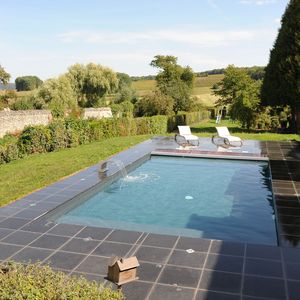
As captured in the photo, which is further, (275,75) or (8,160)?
(275,75)

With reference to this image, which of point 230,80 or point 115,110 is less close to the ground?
point 230,80

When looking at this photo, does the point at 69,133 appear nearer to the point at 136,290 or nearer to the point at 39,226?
the point at 39,226

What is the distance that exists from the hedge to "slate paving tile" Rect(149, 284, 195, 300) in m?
11.3

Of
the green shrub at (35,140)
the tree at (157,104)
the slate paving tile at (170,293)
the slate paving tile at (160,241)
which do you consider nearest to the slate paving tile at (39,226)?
the slate paving tile at (160,241)

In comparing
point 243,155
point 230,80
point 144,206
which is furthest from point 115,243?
point 230,80

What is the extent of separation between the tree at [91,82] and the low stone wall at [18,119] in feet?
63.3

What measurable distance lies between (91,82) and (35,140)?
3180 cm

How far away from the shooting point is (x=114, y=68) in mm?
48469

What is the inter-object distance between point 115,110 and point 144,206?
33.7 meters

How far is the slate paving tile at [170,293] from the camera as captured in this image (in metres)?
4.13

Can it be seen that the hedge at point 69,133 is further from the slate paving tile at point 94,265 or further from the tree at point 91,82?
the tree at point 91,82

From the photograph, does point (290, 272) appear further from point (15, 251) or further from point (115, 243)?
point (15, 251)

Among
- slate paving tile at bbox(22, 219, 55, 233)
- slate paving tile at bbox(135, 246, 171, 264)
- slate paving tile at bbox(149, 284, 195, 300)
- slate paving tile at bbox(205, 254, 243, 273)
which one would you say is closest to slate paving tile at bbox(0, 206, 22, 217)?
slate paving tile at bbox(22, 219, 55, 233)

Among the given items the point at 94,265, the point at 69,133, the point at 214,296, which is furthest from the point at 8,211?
the point at 69,133
